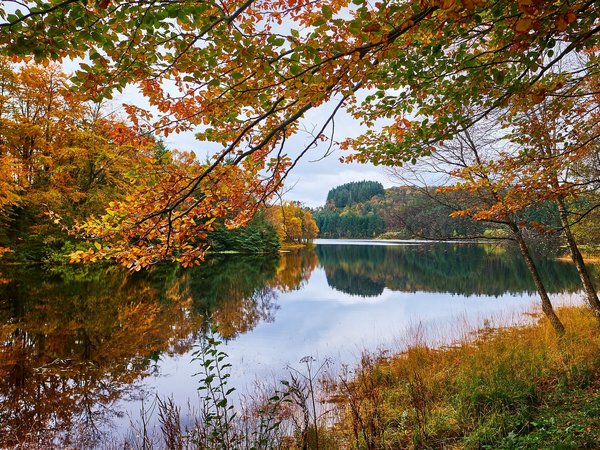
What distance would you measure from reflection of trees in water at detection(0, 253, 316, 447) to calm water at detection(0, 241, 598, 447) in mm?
28

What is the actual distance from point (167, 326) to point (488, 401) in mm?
9086

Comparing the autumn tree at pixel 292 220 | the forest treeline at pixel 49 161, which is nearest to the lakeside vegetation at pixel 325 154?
the forest treeline at pixel 49 161

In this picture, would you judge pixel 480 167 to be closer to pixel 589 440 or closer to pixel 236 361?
pixel 589 440

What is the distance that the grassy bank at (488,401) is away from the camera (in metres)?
3.60

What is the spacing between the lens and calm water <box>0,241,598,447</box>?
6.10 metres

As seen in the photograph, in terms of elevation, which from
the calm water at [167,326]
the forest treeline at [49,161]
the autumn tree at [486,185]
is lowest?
the calm water at [167,326]

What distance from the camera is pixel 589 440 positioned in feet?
10.3

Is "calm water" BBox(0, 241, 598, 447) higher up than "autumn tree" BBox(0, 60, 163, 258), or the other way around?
"autumn tree" BBox(0, 60, 163, 258)

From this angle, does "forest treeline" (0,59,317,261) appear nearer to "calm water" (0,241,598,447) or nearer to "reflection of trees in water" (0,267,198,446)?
"calm water" (0,241,598,447)

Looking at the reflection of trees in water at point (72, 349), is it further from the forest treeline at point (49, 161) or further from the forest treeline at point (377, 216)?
the forest treeline at point (377, 216)

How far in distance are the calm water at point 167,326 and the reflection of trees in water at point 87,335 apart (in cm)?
3

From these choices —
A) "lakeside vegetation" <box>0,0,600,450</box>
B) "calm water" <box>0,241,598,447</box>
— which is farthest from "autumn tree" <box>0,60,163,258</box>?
"lakeside vegetation" <box>0,0,600,450</box>

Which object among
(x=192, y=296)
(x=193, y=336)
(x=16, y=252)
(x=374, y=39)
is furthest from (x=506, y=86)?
(x=16, y=252)

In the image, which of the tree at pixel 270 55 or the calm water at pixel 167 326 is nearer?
the tree at pixel 270 55
